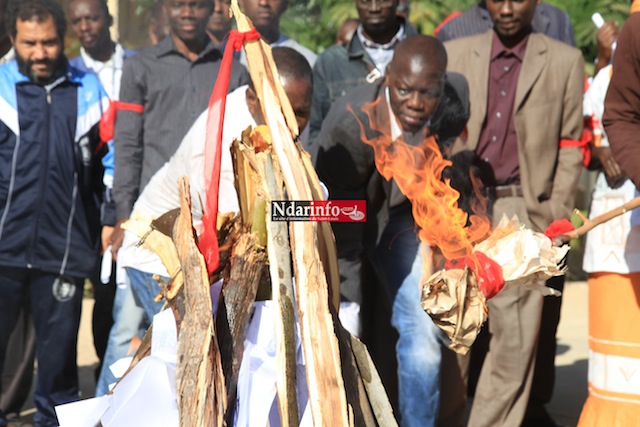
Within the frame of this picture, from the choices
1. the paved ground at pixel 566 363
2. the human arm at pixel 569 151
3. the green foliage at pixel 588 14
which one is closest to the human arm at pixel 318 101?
the human arm at pixel 569 151

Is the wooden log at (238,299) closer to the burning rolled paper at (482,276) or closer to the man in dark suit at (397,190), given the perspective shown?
the burning rolled paper at (482,276)

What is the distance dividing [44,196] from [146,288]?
101 cm

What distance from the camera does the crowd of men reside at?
5105 mm

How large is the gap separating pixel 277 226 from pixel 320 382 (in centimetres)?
51

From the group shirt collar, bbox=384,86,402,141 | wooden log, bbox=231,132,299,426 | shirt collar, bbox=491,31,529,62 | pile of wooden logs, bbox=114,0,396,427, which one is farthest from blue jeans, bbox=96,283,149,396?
shirt collar, bbox=491,31,529,62

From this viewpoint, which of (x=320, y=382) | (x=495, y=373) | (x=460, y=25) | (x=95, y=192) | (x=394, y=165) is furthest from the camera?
(x=460, y=25)

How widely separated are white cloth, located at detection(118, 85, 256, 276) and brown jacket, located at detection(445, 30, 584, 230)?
151 centimetres

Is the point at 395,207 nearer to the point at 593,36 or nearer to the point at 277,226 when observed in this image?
the point at 277,226

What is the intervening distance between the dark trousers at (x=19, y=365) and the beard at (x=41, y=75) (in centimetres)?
124

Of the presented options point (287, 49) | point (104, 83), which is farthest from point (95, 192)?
point (287, 49)

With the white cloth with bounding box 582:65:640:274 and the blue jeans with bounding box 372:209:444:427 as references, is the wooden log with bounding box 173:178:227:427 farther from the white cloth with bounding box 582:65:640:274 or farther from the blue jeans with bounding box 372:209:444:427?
the white cloth with bounding box 582:65:640:274

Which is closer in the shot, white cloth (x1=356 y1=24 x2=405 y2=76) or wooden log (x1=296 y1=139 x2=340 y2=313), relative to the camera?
wooden log (x1=296 y1=139 x2=340 y2=313)

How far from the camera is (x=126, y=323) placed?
211 inches

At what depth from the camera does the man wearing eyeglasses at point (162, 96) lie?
562 centimetres
